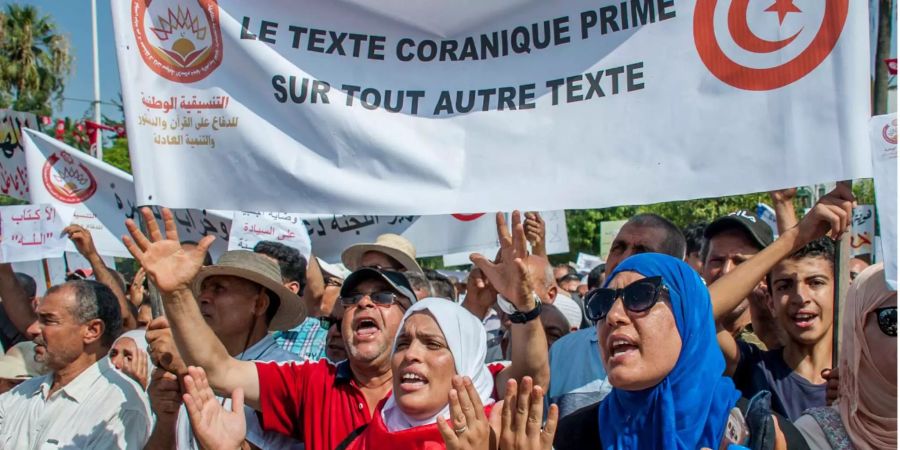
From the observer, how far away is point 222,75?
3.95 m

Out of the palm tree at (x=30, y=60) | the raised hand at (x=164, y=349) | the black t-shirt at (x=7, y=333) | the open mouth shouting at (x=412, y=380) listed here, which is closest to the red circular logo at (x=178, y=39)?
the raised hand at (x=164, y=349)

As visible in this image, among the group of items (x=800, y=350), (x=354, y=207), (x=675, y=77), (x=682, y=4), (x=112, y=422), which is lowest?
(x=112, y=422)

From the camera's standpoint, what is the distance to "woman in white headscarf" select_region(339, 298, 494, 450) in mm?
2920

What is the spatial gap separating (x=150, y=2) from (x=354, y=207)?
1.24 m

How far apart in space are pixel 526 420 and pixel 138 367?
238 cm

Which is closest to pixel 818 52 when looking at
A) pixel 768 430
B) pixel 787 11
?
pixel 787 11

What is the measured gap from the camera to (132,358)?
4262 mm

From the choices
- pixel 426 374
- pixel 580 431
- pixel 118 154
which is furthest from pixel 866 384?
pixel 118 154

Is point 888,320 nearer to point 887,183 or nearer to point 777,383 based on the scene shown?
point 887,183

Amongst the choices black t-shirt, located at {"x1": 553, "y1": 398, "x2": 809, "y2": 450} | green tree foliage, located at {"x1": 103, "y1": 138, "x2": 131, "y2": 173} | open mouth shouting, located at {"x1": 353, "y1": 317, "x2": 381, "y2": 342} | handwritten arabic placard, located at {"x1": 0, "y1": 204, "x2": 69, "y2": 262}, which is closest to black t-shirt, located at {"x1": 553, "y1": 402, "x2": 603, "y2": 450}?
black t-shirt, located at {"x1": 553, "y1": 398, "x2": 809, "y2": 450}

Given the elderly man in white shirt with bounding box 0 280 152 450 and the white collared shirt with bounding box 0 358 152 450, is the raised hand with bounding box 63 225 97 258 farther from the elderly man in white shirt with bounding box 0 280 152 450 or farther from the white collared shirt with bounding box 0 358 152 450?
the white collared shirt with bounding box 0 358 152 450

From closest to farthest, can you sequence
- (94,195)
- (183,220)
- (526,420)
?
(526,420), (183,220), (94,195)

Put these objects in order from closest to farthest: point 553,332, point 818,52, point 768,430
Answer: point 768,430
point 818,52
point 553,332

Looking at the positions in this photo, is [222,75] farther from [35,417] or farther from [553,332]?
[553,332]
